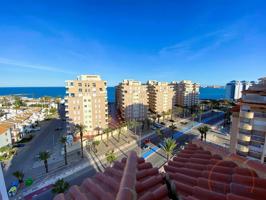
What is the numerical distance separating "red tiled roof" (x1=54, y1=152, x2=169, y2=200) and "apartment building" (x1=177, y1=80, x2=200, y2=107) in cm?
8454

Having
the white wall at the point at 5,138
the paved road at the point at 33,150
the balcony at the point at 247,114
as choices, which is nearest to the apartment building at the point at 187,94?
the balcony at the point at 247,114

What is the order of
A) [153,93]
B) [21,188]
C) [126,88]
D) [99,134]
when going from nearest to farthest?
[21,188] → [99,134] → [126,88] → [153,93]

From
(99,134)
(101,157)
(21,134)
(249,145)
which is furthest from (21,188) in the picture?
(249,145)

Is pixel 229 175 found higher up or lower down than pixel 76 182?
higher up

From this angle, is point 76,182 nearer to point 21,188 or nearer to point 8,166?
point 21,188

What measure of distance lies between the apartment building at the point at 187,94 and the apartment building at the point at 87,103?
176ft

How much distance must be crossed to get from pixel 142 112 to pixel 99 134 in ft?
77.6

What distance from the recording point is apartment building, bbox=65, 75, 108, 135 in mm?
43688

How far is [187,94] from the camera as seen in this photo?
278 feet

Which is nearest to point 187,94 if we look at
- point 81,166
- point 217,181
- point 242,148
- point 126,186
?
point 242,148

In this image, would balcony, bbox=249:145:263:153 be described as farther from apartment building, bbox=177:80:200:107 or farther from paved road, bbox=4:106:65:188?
apartment building, bbox=177:80:200:107

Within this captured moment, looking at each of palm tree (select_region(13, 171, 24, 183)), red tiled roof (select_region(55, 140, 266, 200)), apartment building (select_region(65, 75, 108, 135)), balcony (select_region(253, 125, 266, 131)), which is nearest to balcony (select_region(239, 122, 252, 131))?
balcony (select_region(253, 125, 266, 131))

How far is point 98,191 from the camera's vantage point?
173 inches

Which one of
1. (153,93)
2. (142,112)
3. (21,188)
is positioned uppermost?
(153,93)
